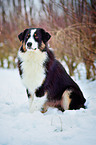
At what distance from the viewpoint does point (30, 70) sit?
3.01 metres

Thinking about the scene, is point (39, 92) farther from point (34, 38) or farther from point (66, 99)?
point (34, 38)

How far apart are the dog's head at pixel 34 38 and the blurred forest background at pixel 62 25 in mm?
1100

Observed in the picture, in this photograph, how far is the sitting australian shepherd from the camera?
2.97 meters

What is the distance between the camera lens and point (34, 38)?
2.93 meters

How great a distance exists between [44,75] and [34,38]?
0.73m

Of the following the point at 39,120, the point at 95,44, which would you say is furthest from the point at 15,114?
the point at 95,44

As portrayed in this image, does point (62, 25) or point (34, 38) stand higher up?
point (62, 25)

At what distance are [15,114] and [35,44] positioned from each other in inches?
55.2

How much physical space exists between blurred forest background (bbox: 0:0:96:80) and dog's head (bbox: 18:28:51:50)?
110 centimetres

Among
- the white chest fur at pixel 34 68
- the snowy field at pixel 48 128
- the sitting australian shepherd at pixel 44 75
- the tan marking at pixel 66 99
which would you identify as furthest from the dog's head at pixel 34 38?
the snowy field at pixel 48 128

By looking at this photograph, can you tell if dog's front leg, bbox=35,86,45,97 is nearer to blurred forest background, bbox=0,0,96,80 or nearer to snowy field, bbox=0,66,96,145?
snowy field, bbox=0,66,96,145

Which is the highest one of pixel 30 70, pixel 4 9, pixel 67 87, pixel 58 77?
pixel 4 9

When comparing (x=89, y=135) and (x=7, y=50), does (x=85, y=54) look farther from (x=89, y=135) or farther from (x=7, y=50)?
(x=7, y=50)

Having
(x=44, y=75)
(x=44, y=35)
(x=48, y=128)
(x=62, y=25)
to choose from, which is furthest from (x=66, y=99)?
(x=62, y=25)
